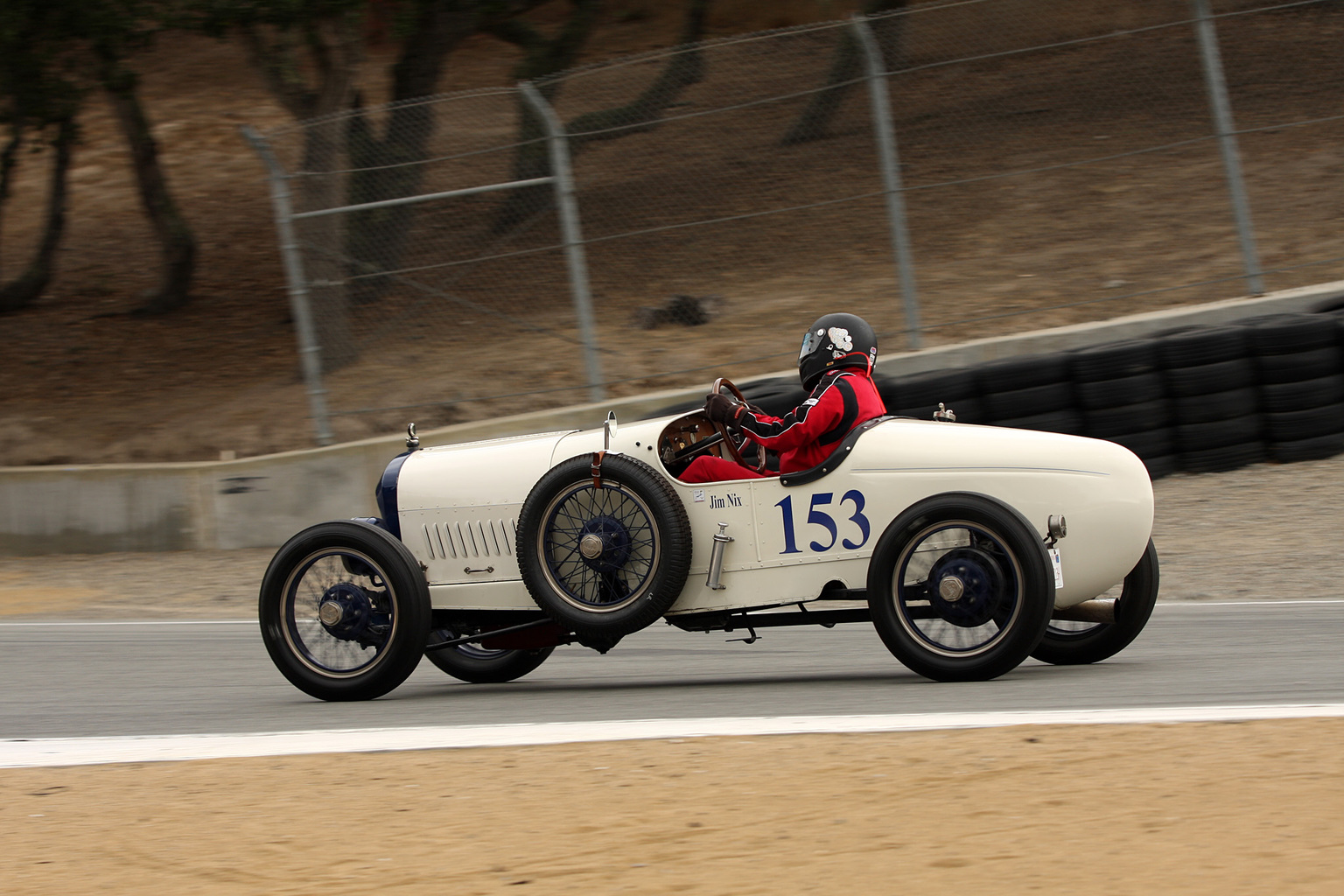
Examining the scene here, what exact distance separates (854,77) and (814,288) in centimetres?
195

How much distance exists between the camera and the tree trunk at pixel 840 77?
A: 11977 mm

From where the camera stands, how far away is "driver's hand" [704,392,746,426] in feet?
20.4

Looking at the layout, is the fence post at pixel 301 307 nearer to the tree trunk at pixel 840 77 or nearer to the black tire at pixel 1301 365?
the tree trunk at pixel 840 77

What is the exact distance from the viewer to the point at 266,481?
12.6 metres

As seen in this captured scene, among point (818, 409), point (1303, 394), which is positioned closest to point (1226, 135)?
point (1303, 394)

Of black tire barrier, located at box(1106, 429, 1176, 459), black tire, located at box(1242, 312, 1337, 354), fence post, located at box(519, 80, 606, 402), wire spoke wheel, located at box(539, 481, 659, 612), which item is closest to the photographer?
wire spoke wheel, located at box(539, 481, 659, 612)

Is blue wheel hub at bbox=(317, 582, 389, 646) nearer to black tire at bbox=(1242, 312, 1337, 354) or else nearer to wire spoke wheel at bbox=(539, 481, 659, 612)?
wire spoke wheel at bbox=(539, 481, 659, 612)

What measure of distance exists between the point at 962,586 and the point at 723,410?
48.8 inches

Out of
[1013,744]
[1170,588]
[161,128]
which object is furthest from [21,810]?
[161,128]

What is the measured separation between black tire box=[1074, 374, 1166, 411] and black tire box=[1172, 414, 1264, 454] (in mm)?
438

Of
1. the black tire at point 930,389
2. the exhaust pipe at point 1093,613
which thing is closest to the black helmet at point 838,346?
the exhaust pipe at point 1093,613

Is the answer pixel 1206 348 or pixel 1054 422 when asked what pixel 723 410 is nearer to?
pixel 1054 422

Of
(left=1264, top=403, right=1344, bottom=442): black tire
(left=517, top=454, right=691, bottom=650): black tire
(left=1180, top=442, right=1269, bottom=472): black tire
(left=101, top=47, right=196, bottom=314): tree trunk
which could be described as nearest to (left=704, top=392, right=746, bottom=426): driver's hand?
(left=517, top=454, right=691, bottom=650): black tire

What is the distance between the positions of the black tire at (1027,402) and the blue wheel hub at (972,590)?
Result: 4977mm
